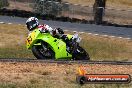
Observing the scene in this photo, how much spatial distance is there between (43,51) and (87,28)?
61.8 feet

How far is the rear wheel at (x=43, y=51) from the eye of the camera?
60.0 feet

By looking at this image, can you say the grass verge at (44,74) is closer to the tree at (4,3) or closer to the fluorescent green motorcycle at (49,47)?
the fluorescent green motorcycle at (49,47)

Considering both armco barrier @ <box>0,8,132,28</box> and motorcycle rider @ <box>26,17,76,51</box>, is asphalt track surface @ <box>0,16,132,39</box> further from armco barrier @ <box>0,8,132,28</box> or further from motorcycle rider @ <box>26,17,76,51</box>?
motorcycle rider @ <box>26,17,76,51</box>

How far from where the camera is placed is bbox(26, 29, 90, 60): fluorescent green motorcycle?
18438mm

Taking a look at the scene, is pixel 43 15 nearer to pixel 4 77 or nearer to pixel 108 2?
pixel 108 2

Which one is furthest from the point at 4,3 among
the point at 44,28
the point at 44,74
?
the point at 44,74

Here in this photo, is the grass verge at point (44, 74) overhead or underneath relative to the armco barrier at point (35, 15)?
overhead

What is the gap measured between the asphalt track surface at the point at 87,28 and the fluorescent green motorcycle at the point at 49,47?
656 inches

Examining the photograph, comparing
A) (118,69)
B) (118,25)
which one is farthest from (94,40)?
(118,69)

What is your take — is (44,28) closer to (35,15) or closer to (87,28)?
(87,28)

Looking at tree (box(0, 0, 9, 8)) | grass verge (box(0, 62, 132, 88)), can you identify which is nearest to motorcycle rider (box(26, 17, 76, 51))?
grass verge (box(0, 62, 132, 88))

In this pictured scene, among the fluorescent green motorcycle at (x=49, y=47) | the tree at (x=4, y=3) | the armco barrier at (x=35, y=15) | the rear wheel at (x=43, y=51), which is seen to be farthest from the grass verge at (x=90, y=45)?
the rear wheel at (x=43, y=51)

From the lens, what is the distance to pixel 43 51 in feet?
60.6

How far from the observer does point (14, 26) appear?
3462 cm
